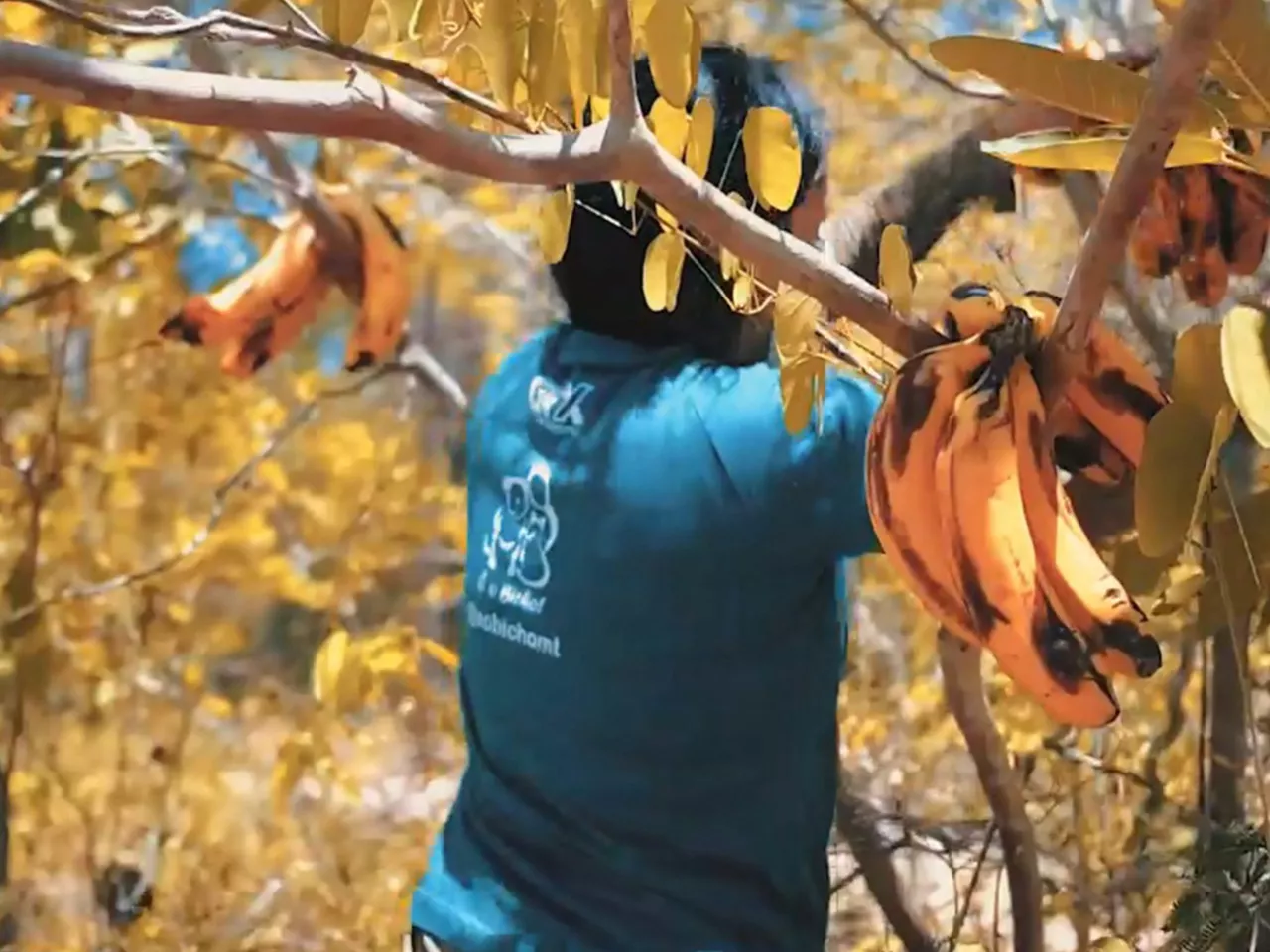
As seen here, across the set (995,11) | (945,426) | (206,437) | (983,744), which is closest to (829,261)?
(945,426)

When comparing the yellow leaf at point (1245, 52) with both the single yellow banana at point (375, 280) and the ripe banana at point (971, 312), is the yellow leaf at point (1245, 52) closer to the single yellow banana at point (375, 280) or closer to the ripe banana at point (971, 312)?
the ripe banana at point (971, 312)

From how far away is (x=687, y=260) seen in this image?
2.41 ft

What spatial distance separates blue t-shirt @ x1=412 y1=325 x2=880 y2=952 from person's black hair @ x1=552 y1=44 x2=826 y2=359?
0.02 m

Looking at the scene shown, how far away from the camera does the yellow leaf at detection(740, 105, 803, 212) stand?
1.51 ft

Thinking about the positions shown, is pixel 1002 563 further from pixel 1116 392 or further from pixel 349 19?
pixel 349 19

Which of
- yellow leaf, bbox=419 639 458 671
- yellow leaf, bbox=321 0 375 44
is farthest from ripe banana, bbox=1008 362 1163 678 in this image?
yellow leaf, bbox=419 639 458 671

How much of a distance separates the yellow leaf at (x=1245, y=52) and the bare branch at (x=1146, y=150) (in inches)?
0.4

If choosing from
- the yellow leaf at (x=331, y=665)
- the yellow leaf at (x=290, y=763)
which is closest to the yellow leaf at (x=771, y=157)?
the yellow leaf at (x=331, y=665)

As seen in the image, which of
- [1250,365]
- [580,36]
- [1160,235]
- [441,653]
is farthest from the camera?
[441,653]

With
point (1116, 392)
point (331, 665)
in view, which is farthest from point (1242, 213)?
point (331, 665)

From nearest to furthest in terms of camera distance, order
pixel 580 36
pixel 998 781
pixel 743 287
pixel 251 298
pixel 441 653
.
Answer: pixel 580 36, pixel 743 287, pixel 998 781, pixel 251 298, pixel 441 653

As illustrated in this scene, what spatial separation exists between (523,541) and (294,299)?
276mm

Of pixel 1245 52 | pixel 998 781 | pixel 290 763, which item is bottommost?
pixel 290 763

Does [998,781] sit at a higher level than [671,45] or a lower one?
lower
